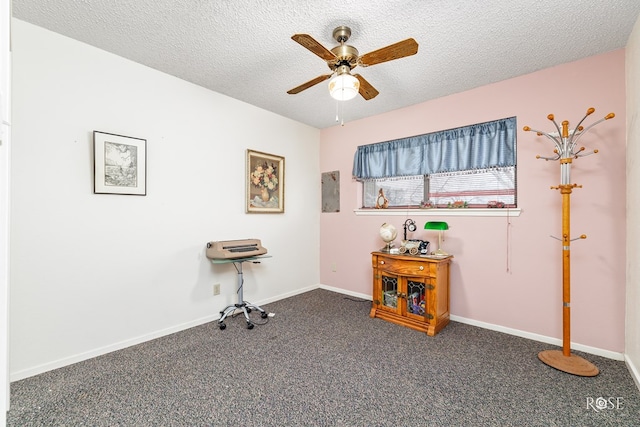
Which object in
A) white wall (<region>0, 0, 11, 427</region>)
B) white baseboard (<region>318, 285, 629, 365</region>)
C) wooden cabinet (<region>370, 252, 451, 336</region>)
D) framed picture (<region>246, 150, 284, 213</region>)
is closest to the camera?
white wall (<region>0, 0, 11, 427</region>)

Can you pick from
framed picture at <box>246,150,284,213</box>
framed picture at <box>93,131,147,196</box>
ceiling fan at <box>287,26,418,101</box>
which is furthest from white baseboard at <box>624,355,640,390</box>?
framed picture at <box>93,131,147,196</box>

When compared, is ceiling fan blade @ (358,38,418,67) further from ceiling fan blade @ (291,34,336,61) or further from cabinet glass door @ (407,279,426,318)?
cabinet glass door @ (407,279,426,318)

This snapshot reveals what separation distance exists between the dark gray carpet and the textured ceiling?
240 cm

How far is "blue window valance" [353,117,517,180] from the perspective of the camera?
278cm

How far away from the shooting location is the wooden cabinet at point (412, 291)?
2715 millimetres

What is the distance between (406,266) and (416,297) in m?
0.33

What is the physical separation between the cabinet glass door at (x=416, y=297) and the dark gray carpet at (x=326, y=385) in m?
0.25

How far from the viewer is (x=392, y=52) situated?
1783mm

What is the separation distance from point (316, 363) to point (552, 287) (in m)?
2.13

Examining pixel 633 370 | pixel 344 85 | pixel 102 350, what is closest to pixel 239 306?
pixel 102 350

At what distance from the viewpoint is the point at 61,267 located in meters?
2.13

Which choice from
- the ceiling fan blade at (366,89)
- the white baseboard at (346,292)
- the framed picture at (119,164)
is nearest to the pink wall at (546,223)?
the ceiling fan blade at (366,89)

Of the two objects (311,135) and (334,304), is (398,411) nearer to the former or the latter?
(334,304)

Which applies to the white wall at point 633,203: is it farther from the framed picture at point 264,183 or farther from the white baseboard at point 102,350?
the white baseboard at point 102,350
